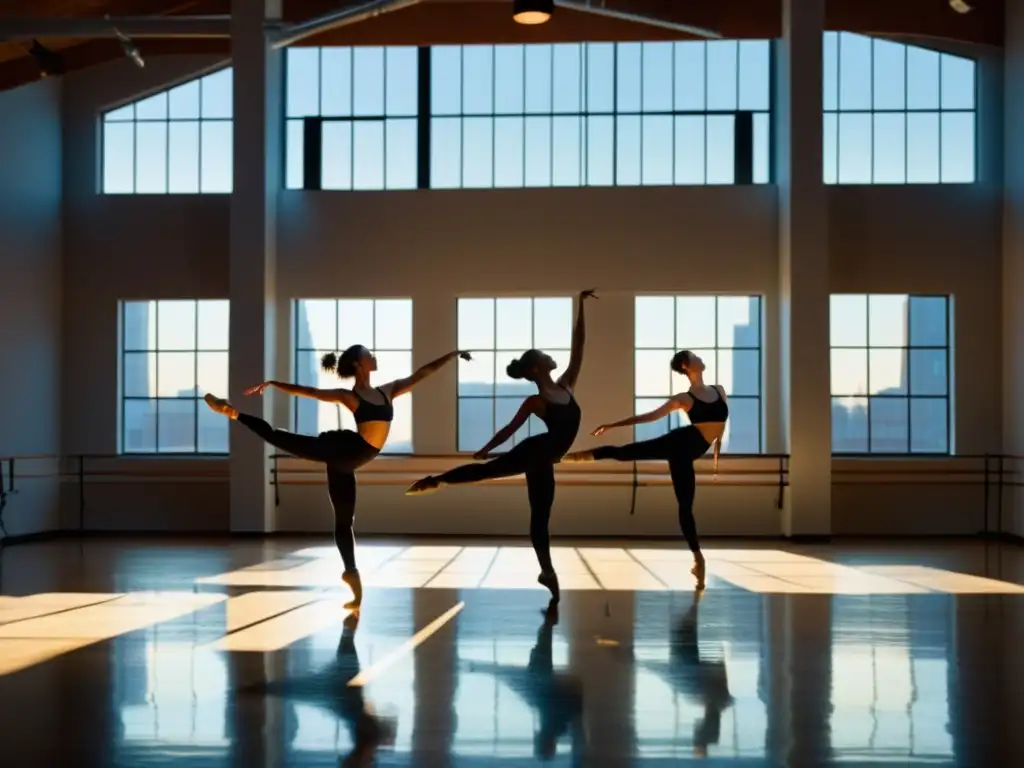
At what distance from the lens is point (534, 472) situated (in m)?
6.51

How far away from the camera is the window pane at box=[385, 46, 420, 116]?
12.3m

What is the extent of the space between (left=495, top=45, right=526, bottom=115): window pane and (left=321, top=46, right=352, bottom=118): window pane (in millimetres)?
1609

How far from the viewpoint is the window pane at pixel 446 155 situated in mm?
12258

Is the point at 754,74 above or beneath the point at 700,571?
above

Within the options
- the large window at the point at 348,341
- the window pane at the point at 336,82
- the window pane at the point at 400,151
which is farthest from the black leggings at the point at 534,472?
the window pane at the point at 336,82

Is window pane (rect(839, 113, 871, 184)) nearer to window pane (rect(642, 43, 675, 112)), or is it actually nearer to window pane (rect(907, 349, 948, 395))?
window pane (rect(642, 43, 675, 112))

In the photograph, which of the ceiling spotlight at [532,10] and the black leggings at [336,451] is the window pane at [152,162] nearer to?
the ceiling spotlight at [532,10]

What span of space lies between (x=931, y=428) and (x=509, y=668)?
332 inches

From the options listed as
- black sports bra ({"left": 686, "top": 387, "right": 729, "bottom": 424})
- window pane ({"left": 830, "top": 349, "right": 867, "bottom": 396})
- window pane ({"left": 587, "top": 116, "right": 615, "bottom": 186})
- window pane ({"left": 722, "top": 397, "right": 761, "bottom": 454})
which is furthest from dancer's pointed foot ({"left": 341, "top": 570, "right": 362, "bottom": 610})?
window pane ({"left": 830, "top": 349, "right": 867, "bottom": 396})

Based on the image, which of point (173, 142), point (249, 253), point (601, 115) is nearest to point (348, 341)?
point (249, 253)

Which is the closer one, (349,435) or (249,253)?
(349,435)

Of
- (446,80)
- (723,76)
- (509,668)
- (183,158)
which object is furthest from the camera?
(183,158)

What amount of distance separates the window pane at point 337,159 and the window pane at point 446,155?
2.97ft

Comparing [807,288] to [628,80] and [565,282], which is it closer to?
[565,282]
